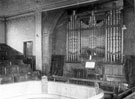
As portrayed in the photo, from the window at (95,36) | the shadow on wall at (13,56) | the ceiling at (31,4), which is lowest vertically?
the shadow on wall at (13,56)

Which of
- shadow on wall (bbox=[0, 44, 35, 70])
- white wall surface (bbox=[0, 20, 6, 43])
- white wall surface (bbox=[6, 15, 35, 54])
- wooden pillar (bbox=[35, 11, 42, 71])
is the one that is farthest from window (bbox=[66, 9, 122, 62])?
white wall surface (bbox=[0, 20, 6, 43])

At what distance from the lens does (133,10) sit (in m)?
5.75

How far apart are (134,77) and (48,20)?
13.8ft

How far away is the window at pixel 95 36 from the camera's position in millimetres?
5926

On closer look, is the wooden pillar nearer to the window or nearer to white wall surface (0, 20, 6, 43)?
the window

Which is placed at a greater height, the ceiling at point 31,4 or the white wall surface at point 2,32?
the ceiling at point 31,4

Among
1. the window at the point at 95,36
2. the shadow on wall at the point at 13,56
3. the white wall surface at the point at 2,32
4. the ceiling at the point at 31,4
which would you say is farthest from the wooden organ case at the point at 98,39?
the white wall surface at the point at 2,32

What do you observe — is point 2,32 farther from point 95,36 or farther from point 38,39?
point 95,36

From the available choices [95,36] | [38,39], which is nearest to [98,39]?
[95,36]

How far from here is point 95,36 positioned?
657 cm

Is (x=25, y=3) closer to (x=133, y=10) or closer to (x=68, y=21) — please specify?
(x=68, y=21)

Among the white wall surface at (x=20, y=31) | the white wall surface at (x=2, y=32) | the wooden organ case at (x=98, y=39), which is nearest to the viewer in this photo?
the wooden organ case at (x=98, y=39)

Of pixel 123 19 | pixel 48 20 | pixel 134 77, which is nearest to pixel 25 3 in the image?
pixel 48 20

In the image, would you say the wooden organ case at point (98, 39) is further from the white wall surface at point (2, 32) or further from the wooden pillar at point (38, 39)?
the white wall surface at point (2, 32)
